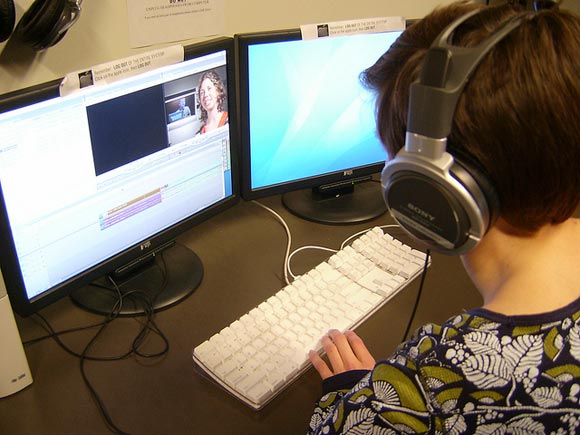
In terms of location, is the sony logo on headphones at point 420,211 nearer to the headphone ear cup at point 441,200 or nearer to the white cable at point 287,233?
the headphone ear cup at point 441,200

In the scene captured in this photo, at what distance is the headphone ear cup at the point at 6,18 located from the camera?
2.80ft

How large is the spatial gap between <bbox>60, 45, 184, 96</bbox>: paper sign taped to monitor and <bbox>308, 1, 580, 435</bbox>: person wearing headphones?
336 millimetres

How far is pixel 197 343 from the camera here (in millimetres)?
947

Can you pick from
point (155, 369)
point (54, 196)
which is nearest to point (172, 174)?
point (54, 196)

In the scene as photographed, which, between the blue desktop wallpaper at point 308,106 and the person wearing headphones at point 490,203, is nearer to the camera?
the person wearing headphones at point 490,203

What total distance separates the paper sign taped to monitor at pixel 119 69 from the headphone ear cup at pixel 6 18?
167mm

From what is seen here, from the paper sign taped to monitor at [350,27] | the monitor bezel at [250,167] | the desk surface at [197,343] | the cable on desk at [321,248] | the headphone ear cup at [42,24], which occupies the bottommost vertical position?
the desk surface at [197,343]

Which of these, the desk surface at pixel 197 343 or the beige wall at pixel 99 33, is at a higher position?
the beige wall at pixel 99 33

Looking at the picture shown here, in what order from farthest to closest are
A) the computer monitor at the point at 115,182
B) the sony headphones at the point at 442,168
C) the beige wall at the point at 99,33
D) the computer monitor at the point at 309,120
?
the computer monitor at the point at 309,120
the beige wall at the point at 99,33
the computer monitor at the point at 115,182
the sony headphones at the point at 442,168

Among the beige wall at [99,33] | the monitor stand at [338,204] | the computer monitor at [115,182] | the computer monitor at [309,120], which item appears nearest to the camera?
the computer monitor at [115,182]

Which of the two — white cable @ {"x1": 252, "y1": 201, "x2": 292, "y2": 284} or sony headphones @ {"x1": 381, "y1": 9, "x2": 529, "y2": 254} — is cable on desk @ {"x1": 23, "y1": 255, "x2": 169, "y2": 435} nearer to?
white cable @ {"x1": 252, "y1": 201, "x2": 292, "y2": 284}

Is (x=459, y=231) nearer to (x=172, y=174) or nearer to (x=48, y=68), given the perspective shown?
(x=172, y=174)

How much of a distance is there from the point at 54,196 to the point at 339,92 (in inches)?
23.5

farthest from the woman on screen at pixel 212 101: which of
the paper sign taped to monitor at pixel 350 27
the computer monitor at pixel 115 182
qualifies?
the paper sign taped to monitor at pixel 350 27
